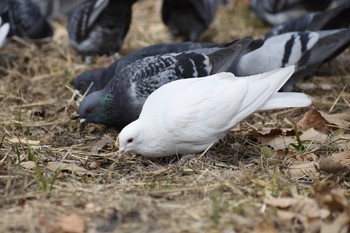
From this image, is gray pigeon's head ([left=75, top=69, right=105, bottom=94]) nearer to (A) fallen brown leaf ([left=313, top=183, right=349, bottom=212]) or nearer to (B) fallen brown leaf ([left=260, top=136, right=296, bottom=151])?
(B) fallen brown leaf ([left=260, top=136, right=296, bottom=151])

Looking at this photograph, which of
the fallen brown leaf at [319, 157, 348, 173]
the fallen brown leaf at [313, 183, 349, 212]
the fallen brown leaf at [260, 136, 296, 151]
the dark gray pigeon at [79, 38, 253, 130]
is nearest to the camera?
the fallen brown leaf at [313, 183, 349, 212]

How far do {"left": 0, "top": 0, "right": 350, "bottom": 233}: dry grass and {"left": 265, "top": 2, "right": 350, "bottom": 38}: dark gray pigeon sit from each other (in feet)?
2.09

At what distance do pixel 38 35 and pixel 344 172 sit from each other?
563 centimetres

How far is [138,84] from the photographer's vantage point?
573cm

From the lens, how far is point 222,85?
15.2ft

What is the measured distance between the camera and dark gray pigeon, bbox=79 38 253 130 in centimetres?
571

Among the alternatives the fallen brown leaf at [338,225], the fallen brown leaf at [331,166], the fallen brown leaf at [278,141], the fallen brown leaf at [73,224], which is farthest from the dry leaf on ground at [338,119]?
the fallen brown leaf at [73,224]

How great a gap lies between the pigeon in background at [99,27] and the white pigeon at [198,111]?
3.75m

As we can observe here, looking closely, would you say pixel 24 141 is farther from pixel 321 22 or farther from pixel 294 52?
pixel 321 22

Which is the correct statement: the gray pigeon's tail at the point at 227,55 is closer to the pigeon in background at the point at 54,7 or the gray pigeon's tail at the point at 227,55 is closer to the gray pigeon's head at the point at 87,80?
the gray pigeon's head at the point at 87,80

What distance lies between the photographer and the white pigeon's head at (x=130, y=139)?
15.1 feet

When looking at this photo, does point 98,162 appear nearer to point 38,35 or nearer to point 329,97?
point 329,97

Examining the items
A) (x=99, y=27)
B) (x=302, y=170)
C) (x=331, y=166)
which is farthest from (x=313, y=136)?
(x=99, y=27)

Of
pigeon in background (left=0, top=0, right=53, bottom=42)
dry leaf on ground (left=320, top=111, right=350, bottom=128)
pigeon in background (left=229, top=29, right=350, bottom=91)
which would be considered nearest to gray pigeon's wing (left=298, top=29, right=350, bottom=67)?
pigeon in background (left=229, top=29, right=350, bottom=91)
